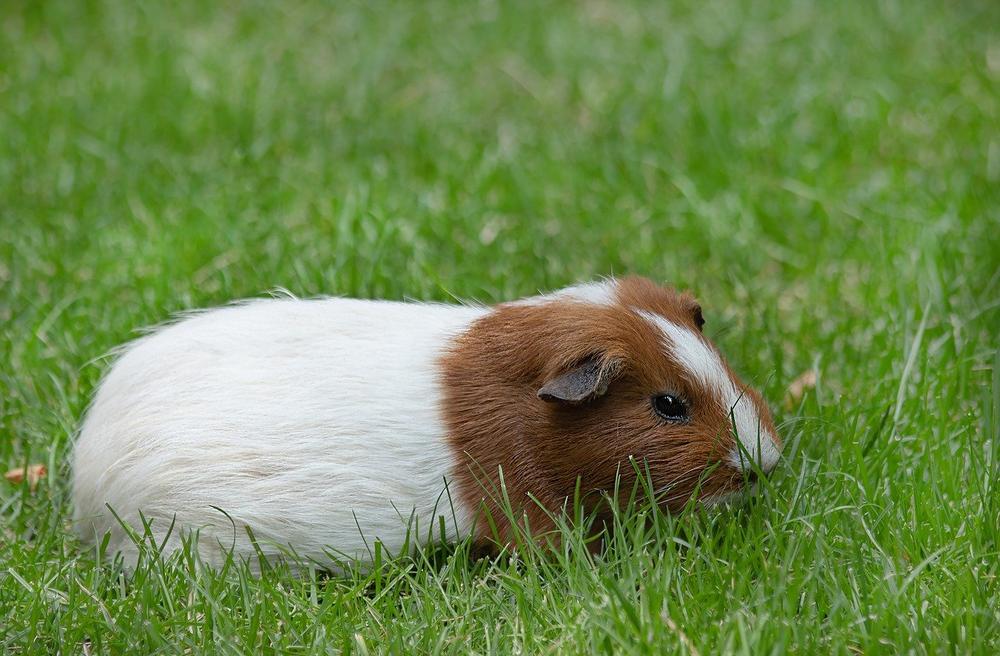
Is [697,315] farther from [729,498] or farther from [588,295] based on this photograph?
[729,498]

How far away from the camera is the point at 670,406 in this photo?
3.29 m


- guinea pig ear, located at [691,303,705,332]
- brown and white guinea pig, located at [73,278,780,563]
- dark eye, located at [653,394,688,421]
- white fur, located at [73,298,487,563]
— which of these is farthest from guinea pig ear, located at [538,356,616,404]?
guinea pig ear, located at [691,303,705,332]

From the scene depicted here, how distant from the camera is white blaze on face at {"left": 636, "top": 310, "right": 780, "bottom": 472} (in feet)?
10.8

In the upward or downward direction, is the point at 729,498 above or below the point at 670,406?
below

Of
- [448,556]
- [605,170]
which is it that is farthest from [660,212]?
[448,556]

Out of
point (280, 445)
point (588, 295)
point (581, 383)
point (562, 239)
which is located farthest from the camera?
point (562, 239)

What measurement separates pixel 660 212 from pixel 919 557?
7.89 feet

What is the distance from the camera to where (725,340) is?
171 inches

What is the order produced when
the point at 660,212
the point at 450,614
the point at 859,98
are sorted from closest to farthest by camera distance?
the point at 450,614, the point at 660,212, the point at 859,98

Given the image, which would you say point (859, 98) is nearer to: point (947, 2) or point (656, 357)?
point (947, 2)

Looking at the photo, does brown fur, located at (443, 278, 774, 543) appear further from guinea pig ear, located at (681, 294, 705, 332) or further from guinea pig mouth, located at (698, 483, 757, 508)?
guinea pig ear, located at (681, 294, 705, 332)

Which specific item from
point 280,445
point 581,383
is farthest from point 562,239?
point 280,445

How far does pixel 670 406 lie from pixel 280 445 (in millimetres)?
1081

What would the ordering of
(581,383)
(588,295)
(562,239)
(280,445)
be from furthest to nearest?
(562,239), (588,295), (280,445), (581,383)
